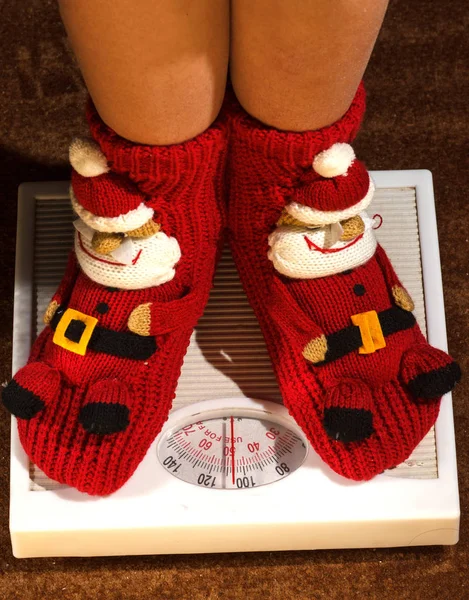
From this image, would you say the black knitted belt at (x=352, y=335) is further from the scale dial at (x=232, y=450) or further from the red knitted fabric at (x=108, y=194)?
the red knitted fabric at (x=108, y=194)

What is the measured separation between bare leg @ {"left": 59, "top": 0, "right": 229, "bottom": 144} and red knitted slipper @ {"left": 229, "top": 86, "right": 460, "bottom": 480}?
0.09 m

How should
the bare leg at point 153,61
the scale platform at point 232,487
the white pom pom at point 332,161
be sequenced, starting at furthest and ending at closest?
the scale platform at point 232,487
the white pom pom at point 332,161
the bare leg at point 153,61

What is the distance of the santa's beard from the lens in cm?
75


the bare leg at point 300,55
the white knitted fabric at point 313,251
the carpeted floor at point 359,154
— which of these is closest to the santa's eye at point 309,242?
the white knitted fabric at point 313,251

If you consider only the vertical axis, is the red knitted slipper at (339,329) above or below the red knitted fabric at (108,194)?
below

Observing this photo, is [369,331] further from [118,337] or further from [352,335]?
[118,337]

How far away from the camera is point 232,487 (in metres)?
0.80

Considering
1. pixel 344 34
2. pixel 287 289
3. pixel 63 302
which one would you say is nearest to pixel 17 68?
pixel 63 302

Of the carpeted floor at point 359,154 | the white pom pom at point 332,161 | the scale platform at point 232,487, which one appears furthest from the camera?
the carpeted floor at point 359,154

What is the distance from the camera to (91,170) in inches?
27.3

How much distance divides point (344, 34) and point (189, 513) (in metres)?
0.47

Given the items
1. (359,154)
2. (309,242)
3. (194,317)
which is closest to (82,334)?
(194,317)

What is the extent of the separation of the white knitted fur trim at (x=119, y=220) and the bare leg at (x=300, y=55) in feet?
0.43

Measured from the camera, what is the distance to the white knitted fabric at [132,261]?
75 centimetres
